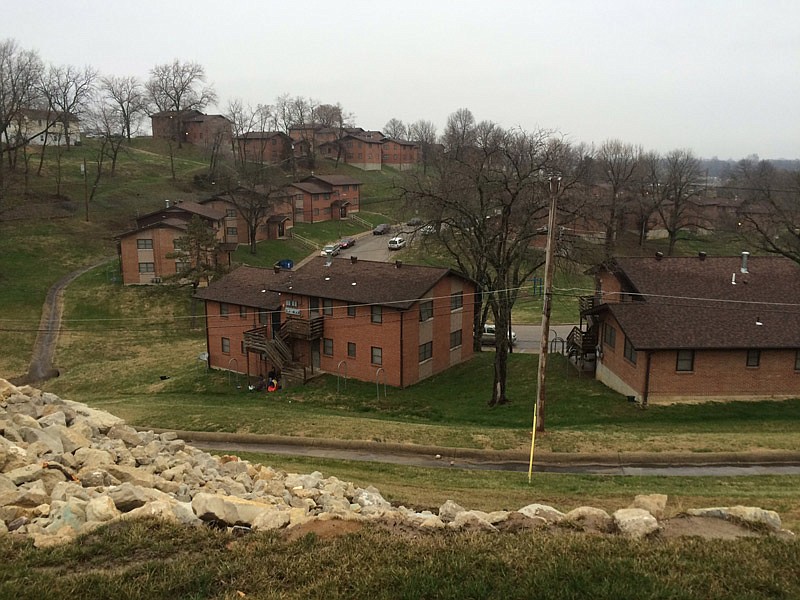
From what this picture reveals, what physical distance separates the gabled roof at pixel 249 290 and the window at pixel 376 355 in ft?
23.3

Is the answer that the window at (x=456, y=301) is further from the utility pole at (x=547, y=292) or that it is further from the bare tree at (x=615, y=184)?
the bare tree at (x=615, y=184)

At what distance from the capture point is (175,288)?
192 feet

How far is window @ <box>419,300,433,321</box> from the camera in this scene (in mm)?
34875

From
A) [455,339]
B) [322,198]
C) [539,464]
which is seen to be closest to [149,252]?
[455,339]

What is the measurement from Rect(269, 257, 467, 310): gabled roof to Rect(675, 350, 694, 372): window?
12536 mm

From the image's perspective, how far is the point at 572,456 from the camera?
21.7m

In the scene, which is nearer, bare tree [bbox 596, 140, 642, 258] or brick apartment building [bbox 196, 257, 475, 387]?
brick apartment building [bbox 196, 257, 475, 387]

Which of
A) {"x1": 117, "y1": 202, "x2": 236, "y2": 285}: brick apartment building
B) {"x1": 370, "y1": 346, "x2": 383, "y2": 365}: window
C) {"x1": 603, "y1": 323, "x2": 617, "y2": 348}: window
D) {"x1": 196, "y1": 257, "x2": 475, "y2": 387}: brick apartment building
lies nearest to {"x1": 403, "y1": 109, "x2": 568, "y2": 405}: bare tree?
{"x1": 196, "y1": 257, "x2": 475, "y2": 387}: brick apartment building

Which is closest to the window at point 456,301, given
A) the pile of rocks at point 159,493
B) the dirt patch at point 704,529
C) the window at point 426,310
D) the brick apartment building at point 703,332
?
the window at point 426,310

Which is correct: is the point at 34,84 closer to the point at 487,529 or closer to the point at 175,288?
the point at 175,288

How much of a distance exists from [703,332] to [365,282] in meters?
17.1

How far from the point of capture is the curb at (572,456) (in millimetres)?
21031

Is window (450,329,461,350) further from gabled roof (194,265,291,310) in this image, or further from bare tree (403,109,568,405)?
gabled roof (194,265,291,310)

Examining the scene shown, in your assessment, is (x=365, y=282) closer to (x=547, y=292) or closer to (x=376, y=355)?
(x=376, y=355)
